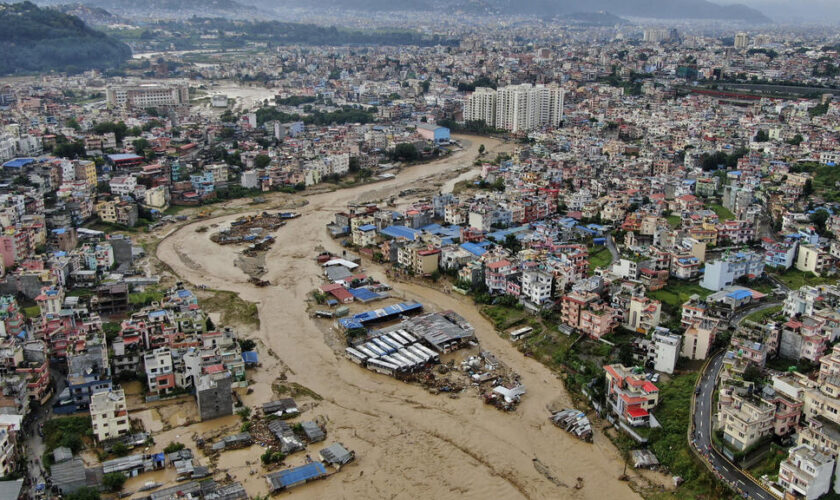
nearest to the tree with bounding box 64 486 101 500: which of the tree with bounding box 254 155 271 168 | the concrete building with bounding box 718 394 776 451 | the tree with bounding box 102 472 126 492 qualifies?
the tree with bounding box 102 472 126 492

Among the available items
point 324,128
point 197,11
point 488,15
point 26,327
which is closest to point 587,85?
point 324,128

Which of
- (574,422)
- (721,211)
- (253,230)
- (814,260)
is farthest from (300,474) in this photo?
(721,211)

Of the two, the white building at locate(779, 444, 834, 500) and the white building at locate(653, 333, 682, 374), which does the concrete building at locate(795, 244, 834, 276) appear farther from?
the white building at locate(779, 444, 834, 500)

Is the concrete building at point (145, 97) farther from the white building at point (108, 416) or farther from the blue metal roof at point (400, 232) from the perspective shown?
the white building at point (108, 416)

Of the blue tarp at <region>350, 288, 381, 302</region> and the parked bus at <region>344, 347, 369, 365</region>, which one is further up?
the blue tarp at <region>350, 288, 381, 302</region>

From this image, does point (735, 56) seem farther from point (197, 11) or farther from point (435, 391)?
point (197, 11)
